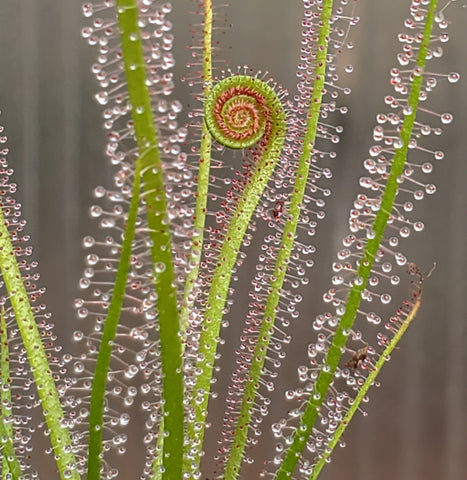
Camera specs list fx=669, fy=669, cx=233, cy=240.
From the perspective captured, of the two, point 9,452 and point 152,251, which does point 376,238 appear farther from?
point 9,452

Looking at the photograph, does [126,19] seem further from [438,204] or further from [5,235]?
[438,204]

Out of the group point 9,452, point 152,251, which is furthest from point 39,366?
point 152,251

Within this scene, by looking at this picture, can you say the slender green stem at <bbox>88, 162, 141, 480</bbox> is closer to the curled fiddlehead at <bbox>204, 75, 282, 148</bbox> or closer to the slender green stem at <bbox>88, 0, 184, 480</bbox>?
the slender green stem at <bbox>88, 0, 184, 480</bbox>

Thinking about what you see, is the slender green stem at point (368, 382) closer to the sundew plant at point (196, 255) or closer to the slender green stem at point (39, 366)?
the sundew plant at point (196, 255)

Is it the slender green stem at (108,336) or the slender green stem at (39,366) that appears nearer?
the slender green stem at (108,336)

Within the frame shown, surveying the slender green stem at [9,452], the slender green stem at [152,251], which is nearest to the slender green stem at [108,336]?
the slender green stem at [152,251]

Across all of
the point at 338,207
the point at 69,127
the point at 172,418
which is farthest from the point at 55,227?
the point at 172,418
